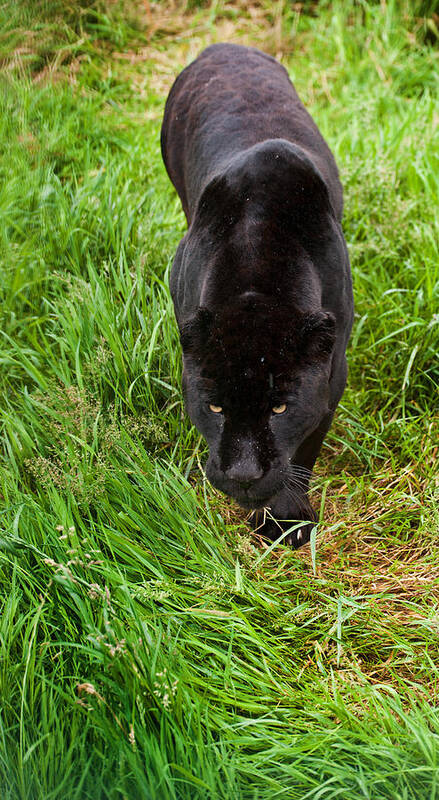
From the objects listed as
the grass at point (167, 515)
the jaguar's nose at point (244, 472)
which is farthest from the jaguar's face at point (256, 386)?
the grass at point (167, 515)

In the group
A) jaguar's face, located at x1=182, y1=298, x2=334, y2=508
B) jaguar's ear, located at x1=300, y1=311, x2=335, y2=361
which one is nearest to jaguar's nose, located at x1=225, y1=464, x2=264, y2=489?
jaguar's face, located at x1=182, y1=298, x2=334, y2=508

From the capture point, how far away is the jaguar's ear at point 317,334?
2.23m

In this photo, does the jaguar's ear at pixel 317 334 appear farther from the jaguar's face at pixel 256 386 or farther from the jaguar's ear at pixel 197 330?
the jaguar's ear at pixel 197 330

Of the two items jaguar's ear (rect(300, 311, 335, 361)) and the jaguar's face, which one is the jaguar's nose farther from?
jaguar's ear (rect(300, 311, 335, 361))

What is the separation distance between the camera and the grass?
194cm

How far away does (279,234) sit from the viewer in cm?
243

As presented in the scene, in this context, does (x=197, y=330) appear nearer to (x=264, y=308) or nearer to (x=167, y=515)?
(x=264, y=308)

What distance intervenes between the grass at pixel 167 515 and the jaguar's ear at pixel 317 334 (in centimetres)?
75

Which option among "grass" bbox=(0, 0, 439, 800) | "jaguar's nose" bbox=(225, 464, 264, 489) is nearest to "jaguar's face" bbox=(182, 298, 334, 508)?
"jaguar's nose" bbox=(225, 464, 264, 489)

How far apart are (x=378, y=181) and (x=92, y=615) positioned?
10.0ft

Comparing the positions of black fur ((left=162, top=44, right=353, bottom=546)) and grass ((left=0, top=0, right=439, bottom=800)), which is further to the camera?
black fur ((left=162, top=44, right=353, bottom=546))

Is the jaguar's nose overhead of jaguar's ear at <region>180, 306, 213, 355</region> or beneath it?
beneath

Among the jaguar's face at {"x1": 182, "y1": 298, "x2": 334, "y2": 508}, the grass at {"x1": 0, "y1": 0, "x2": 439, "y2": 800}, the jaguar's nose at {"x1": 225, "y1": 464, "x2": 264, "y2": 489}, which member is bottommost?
the grass at {"x1": 0, "y1": 0, "x2": 439, "y2": 800}

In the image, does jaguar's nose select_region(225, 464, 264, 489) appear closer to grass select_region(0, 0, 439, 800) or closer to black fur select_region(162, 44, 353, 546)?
black fur select_region(162, 44, 353, 546)
